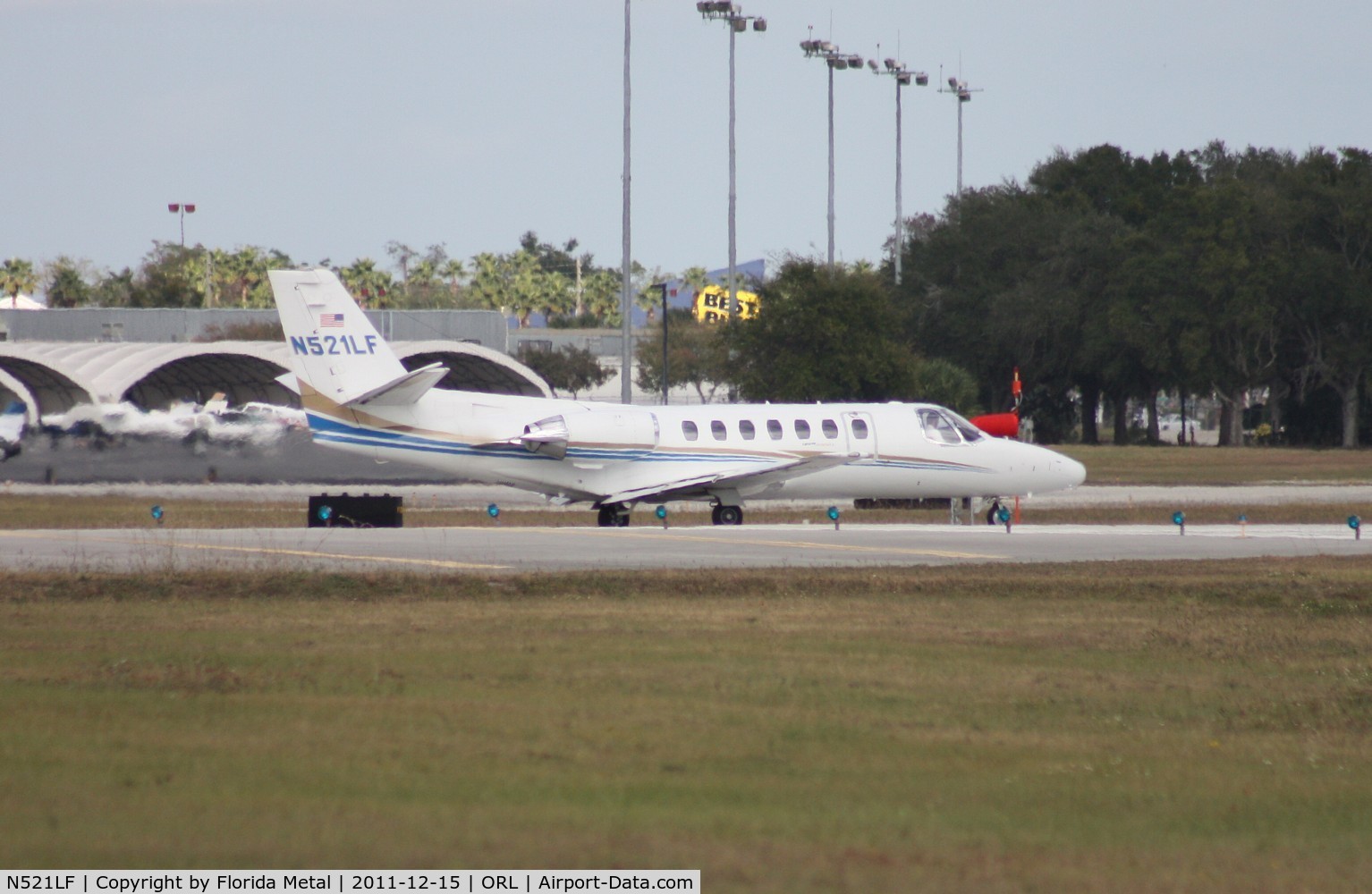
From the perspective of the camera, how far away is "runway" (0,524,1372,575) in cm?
2156

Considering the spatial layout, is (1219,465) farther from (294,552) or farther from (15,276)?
(15,276)

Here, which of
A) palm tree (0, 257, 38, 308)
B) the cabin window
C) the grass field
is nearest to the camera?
the grass field

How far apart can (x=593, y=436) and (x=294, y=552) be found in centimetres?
873

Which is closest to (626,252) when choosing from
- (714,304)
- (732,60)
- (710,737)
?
(732,60)

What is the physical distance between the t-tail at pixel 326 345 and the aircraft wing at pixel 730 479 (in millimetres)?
4618

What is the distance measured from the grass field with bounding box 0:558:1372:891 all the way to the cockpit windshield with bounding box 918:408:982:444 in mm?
13969

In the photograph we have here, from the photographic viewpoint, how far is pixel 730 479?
31.1 metres

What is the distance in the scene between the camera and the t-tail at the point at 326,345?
96.8 feet

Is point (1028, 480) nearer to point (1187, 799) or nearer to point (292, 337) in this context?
point (292, 337)

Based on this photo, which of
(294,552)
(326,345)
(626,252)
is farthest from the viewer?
(626,252)

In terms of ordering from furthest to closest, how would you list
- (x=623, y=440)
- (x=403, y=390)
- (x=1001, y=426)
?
(x=1001, y=426)
(x=623, y=440)
(x=403, y=390)

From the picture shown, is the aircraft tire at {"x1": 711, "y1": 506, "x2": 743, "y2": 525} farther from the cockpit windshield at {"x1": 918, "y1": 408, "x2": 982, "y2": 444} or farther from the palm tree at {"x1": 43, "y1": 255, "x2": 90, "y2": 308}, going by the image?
the palm tree at {"x1": 43, "y1": 255, "x2": 90, "y2": 308}

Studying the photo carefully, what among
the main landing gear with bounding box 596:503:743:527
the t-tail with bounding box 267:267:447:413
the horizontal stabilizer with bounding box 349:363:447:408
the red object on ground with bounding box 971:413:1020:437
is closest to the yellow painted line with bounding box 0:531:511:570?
the horizontal stabilizer with bounding box 349:363:447:408

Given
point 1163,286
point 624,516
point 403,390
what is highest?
point 1163,286
